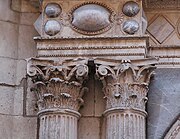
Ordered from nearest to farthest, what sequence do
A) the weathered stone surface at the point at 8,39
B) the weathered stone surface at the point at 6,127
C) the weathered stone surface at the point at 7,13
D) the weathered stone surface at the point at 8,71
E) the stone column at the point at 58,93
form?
1. the stone column at the point at 58,93
2. the weathered stone surface at the point at 6,127
3. the weathered stone surface at the point at 8,71
4. the weathered stone surface at the point at 8,39
5. the weathered stone surface at the point at 7,13

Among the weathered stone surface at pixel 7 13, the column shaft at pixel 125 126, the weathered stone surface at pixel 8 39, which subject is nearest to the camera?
the column shaft at pixel 125 126

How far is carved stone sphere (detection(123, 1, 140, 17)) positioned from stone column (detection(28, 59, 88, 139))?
751 millimetres

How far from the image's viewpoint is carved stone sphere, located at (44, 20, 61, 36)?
27.7 feet

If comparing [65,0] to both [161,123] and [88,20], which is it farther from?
→ [161,123]

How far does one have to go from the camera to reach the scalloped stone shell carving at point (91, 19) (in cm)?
836

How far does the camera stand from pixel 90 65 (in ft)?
27.4

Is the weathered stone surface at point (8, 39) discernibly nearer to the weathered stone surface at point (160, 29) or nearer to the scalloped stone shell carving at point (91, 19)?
the scalloped stone shell carving at point (91, 19)

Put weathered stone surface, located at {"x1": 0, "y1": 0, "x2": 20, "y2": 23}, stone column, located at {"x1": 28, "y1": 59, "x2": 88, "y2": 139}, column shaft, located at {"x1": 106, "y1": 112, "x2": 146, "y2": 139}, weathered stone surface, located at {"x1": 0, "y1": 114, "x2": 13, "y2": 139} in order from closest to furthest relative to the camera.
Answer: column shaft, located at {"x1": 106, "y1": 112, "x2": 146, "y2": 139} → stone column, located at {"x1": 28, "y1": 59, "x2": 88, "y2": 139} → weathered stone surface, located at {"x1": 0, "y1": 114, "x2": 13, "y2": 139} → weathered stone surface, located at {"x1": 0, "y1": 0, "x2": 20, "y2": 23}

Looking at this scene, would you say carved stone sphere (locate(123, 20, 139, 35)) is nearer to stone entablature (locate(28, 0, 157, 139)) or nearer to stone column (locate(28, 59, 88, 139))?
stone entablature (locate(28, 0, 157, 139))

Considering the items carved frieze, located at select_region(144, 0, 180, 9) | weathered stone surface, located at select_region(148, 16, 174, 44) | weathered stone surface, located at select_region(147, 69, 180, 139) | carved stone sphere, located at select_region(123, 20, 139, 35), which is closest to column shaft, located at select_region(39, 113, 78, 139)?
weathered stone surface, located at select_region(147, 69, 180, 139)

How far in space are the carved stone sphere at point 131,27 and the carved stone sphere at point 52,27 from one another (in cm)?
74

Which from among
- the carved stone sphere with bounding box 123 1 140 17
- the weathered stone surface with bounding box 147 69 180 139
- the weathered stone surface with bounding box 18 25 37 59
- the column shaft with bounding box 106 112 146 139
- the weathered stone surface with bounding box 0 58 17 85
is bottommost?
the column shaft with bounding box 106 112 146 139

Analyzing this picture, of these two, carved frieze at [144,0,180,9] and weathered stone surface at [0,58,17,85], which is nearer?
weathered stone surface at [0,58,17,85]

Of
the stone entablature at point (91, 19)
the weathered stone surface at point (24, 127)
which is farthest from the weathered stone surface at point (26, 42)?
the weathered stone surface at point (24, 127)
